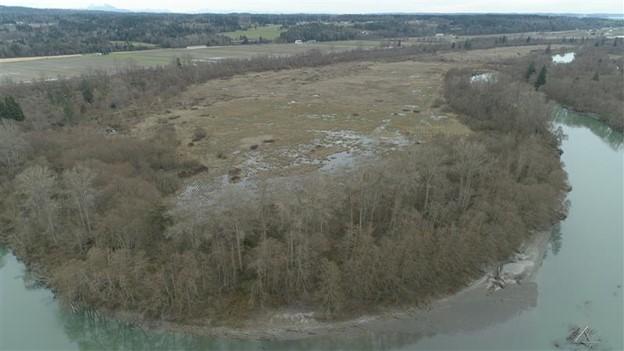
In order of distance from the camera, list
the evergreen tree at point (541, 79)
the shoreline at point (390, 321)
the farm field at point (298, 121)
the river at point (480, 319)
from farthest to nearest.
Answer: the evergreen tree at point (541, 79), the farm field at point (298, 121), the shoreline at point (390, 321), the river at point (480, 319)

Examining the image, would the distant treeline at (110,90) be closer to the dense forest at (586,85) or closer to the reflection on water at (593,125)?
the dense forest at (586,85)

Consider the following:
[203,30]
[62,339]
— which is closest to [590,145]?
[62,339]

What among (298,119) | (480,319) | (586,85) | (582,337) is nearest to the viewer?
(582,337)

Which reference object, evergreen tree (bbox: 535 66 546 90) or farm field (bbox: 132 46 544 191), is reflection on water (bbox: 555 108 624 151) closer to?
evergreen tree (bbox: 535 66 546 90)

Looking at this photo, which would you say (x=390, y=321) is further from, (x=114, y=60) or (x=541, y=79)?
(x=114, y=60)

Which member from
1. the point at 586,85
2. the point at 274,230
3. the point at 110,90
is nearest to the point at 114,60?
the point at 110,90

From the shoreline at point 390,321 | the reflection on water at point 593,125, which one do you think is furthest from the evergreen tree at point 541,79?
the shoreline at point 390,321

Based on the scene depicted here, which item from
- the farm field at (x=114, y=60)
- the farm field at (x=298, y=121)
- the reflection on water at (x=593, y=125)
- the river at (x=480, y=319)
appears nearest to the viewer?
the river at (x=480, y=319)
